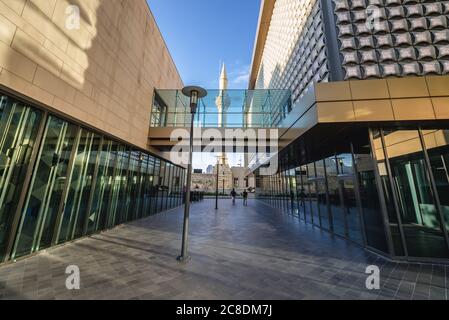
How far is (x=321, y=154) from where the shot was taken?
27.5 ft

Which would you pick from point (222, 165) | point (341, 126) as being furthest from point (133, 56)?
point (222, 165)

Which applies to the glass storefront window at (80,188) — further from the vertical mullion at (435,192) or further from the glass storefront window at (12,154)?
the vertical mullion at (435,192)

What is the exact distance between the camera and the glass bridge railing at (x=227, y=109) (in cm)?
1190

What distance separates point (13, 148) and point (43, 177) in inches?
43.2

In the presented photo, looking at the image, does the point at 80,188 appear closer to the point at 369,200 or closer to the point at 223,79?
the point at 369,200

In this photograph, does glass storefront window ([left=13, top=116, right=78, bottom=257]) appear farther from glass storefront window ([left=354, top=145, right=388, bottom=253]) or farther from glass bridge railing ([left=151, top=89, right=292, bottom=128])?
glass storefront window ([left=354, top=145, right=388, bottom=253])

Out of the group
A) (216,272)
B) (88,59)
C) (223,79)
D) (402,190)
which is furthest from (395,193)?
(223,79)

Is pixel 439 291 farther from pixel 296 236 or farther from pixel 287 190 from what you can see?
pixel 287 190

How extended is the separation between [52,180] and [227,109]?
32.9ft

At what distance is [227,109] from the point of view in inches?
505

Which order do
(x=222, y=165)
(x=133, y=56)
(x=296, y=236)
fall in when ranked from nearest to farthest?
(x=296, y=236) → (x=133, y=56) → (x=222, y=165)

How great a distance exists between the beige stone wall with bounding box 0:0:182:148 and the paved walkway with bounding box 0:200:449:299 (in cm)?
406
